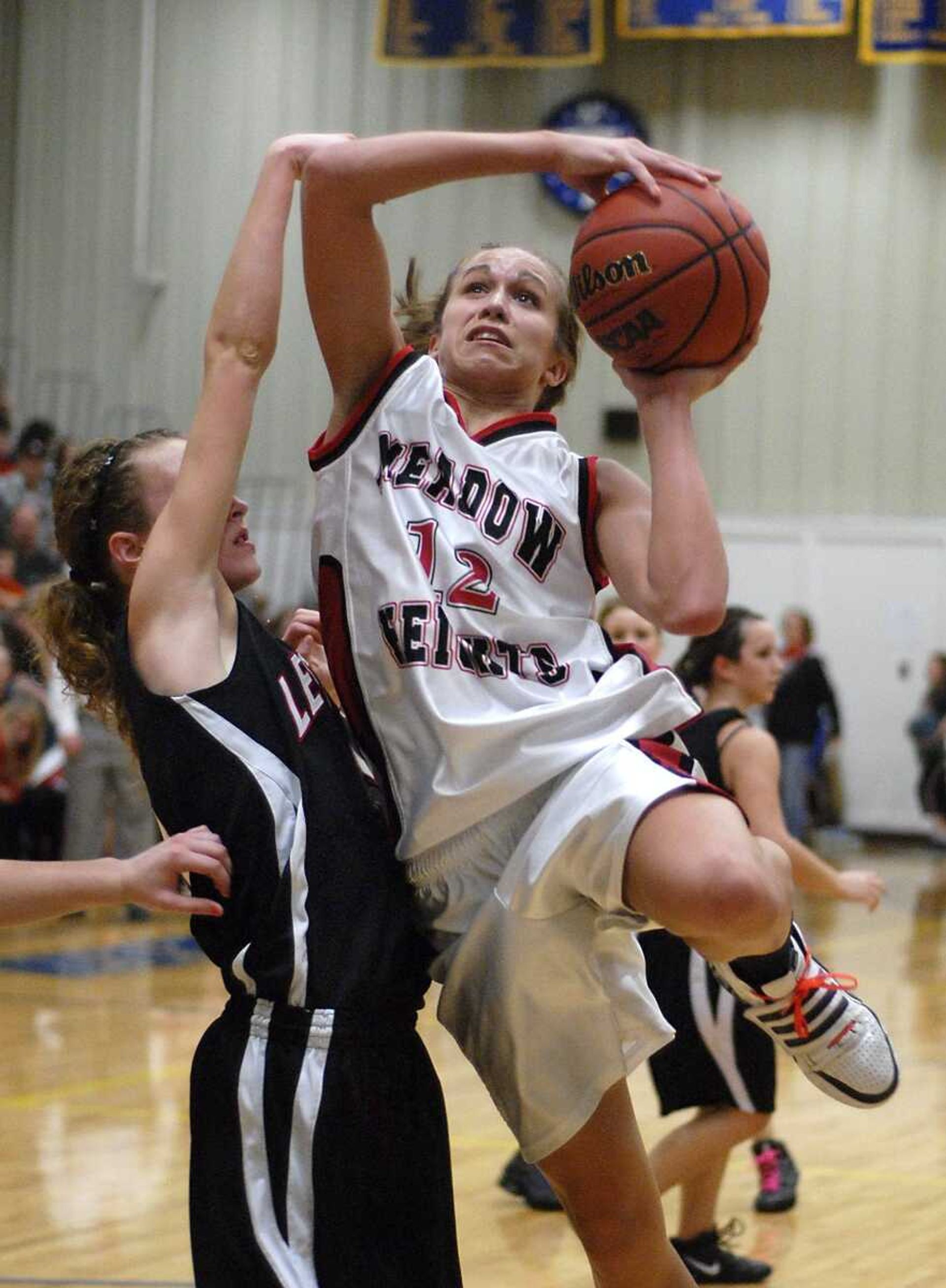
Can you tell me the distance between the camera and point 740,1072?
4.41 meters

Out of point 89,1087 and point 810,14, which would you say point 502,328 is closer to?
point 89,1087

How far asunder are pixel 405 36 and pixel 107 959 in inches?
344

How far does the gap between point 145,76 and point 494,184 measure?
A: 10.4 feet

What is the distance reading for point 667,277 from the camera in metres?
2.66

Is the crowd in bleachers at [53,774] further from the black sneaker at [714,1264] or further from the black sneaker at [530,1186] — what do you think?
the black sneaker at [714,1264]

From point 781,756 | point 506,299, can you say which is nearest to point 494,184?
point 781,756

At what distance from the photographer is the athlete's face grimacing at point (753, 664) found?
4785 mm

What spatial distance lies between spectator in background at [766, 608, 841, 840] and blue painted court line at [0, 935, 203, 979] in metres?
5.79

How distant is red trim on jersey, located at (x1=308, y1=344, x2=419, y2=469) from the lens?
286cm

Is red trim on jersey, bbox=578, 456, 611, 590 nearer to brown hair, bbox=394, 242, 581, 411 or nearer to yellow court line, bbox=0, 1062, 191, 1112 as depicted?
brown hair, bbox=394, 242, 581, 411

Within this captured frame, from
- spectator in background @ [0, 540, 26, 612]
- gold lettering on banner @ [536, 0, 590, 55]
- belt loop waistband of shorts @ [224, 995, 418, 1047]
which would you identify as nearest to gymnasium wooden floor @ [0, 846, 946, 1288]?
belt loop waistband of shorts @ [224, 995, 418, 1047]

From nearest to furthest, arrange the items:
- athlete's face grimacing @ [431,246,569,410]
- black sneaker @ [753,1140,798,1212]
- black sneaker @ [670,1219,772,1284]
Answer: athlete's face grimacing @ [431,246,569,410], black sneaker @ [670,1219,772,1284], black sneaker @ [753,1140,798,1212]

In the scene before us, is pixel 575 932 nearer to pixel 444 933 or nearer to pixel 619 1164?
pixel 444 933

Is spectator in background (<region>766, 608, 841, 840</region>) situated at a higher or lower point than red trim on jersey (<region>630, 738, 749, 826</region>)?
lower
